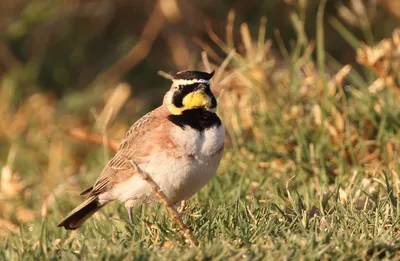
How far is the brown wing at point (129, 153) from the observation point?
171 inches

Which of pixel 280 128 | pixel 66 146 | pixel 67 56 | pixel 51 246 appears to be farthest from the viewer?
pixel 67 56

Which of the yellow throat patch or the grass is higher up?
the yellow throat patch

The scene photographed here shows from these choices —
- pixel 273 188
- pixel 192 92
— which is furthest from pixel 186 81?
pixel 273 188

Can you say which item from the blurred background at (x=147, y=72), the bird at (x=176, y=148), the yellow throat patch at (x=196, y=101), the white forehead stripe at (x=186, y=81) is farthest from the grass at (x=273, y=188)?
the white forehead stripe at (x=186, y=81)

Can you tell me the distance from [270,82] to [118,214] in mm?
1625

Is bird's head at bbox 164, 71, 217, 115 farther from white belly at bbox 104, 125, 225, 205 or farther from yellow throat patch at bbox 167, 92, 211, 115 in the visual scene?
white belly at bbox 104, 125, 225, 205

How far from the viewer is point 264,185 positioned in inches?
179

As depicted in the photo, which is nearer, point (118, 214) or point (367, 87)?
point (118, 214)

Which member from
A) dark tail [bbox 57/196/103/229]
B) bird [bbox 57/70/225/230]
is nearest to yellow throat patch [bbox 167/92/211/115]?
bird [bbox 57/70/225/230]

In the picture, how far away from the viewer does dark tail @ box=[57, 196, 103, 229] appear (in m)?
4.40

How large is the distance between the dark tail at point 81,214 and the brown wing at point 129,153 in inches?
2.0

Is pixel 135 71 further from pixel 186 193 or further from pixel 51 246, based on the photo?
pixel 51 246

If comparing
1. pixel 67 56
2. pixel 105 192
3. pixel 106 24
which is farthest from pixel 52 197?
pixel 106 24

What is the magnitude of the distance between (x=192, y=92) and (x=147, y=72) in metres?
4.66
